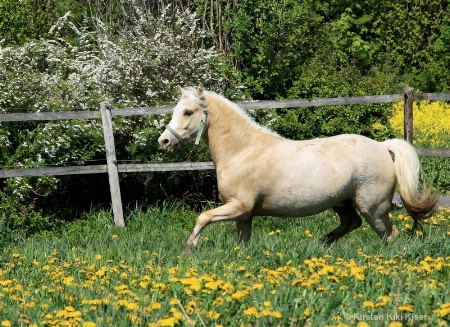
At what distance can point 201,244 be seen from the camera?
24.9ft

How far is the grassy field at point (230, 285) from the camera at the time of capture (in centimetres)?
446

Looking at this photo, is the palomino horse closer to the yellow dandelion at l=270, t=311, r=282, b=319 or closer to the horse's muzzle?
the horse's muzzle

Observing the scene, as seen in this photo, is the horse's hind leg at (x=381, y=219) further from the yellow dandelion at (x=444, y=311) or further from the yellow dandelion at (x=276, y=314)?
the yellow dandelion at (x=276, y=314)

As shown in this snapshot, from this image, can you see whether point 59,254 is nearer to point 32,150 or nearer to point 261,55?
point 32,150

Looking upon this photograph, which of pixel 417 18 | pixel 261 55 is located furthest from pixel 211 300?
pixel 417 18

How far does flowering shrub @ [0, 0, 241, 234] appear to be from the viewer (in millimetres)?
10250

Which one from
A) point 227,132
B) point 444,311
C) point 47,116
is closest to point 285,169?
point 227,132

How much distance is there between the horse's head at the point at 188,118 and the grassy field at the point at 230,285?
995 millimetres

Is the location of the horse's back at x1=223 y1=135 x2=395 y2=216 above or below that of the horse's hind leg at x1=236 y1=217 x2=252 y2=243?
above

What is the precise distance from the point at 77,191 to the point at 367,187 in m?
4.93

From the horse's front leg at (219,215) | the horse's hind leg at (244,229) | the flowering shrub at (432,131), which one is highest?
the horse's front leg at (219,215)

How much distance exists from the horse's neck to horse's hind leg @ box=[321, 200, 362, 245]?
1.10 meters

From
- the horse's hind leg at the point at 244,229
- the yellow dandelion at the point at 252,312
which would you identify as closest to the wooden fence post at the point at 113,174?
the horse's hind leg at the point at 244,229

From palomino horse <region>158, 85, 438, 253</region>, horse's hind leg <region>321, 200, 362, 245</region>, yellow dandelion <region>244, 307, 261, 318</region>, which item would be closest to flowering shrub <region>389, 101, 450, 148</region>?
horse's hind leg <region>321, 200, 362, 245</region>
